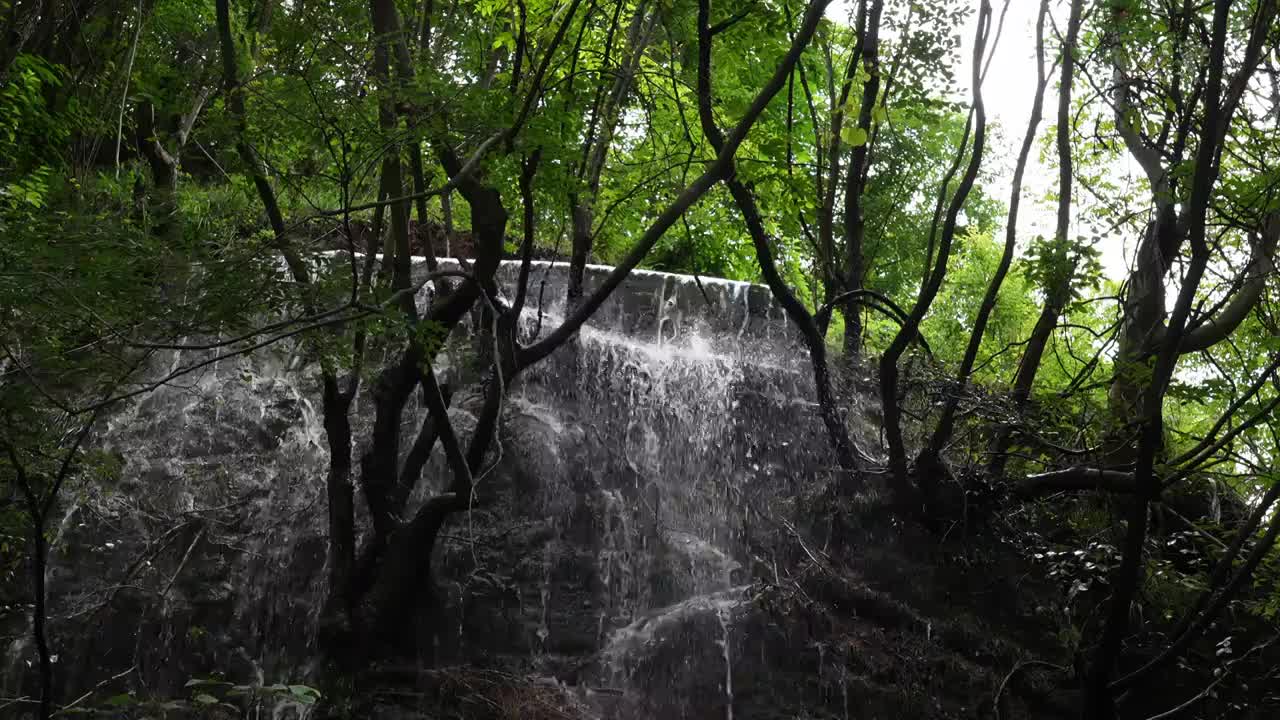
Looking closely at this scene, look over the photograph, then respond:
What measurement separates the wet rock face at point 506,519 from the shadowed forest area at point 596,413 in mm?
36

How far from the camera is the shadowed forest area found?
5.86 metres

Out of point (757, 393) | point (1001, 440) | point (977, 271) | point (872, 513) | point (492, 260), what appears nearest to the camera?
point (492, 260)

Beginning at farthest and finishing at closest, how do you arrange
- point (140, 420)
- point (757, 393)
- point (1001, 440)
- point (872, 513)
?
point (757, 393) < point (140, 420) < point (872, 513) < point (1001, 440)

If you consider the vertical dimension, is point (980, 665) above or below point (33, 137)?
below

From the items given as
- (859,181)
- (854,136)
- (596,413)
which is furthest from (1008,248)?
(596,413)

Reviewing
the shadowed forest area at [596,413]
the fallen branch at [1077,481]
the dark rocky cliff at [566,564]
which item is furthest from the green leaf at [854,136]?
the dark rocky cliff at [566,564]

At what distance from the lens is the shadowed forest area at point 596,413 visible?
5863mm

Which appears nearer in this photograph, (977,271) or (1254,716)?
(1254,716)

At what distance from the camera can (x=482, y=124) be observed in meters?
5.77

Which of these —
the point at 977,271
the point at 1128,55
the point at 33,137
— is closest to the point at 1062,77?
the point at 1128,55

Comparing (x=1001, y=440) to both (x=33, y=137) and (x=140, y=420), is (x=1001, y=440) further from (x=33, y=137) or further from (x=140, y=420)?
(x=33, y=137)

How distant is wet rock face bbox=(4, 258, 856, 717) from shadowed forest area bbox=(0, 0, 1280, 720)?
0.04 metres

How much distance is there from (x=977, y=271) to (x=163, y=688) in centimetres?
1500

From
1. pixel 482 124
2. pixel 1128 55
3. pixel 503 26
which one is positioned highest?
pixel 1128 55
